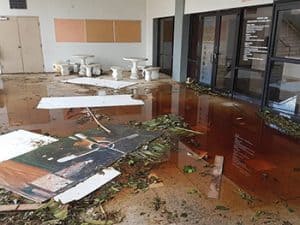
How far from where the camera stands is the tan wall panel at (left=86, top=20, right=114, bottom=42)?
1089 centimetres

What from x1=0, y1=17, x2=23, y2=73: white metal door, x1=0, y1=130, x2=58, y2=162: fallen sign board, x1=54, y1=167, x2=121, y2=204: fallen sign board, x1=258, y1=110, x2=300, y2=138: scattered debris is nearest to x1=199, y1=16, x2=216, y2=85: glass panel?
x1=258, y1=110, x2=300, y2=138: scattered debris

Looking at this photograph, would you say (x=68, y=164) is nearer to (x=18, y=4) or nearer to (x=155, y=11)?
(x=155, y=11)

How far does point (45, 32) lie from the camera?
1050 cm

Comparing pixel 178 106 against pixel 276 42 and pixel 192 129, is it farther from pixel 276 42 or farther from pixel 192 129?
pixel 276 42

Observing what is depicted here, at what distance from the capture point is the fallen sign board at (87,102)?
20.0 feet

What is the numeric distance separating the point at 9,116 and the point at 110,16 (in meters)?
6.87

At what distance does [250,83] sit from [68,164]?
472 centimetres

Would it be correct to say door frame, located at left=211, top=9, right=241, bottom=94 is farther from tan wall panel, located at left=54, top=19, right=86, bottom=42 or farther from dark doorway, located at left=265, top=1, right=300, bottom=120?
tan wall panel, located at left=54, top=19, right=86, bottom=42

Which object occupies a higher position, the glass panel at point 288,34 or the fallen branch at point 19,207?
the glass panel at point 288,34

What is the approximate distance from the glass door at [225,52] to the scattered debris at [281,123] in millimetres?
1664

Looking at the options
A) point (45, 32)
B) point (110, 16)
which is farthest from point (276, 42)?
point (45, 32)

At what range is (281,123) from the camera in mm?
5078

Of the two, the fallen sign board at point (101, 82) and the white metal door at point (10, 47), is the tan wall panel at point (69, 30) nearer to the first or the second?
the white metal door at point (10, 47)

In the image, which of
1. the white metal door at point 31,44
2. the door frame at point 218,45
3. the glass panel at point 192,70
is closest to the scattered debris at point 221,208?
the door frame at point 218,45
